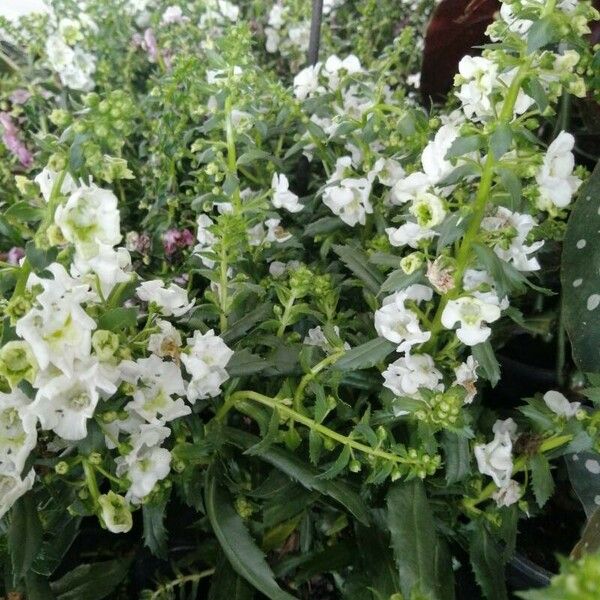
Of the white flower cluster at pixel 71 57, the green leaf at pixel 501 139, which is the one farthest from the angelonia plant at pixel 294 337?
the white flower cluster at pixel 71 57

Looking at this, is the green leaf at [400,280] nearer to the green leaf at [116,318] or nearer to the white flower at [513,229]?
the white flower at [513,229]

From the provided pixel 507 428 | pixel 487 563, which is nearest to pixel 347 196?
pixel 507 428

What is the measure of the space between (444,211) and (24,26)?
0.79 m

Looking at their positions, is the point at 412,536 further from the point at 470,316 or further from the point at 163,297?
the point at 163,297

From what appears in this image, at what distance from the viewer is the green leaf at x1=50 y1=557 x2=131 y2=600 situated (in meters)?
0.68

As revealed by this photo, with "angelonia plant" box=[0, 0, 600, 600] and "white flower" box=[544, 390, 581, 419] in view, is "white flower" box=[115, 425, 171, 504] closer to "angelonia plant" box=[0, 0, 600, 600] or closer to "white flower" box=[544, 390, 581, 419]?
"angelonia plant" box=[0, 0, 600, 600]

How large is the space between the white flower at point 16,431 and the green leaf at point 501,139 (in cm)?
37

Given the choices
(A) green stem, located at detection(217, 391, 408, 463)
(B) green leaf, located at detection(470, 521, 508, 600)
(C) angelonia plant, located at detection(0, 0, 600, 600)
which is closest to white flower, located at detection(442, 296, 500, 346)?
(C) angelonia plant, located at detection(0, 0, 600, 600)

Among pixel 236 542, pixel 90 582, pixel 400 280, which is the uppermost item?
pixel 400 280

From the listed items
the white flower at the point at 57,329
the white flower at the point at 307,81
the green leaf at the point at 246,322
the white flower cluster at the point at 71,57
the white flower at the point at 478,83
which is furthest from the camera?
the white flower cluster at the point at 71,57

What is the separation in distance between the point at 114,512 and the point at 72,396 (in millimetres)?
104

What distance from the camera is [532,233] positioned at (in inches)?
22.7

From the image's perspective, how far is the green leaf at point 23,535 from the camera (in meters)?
0.52

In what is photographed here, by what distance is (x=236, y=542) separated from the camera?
2.00ft
